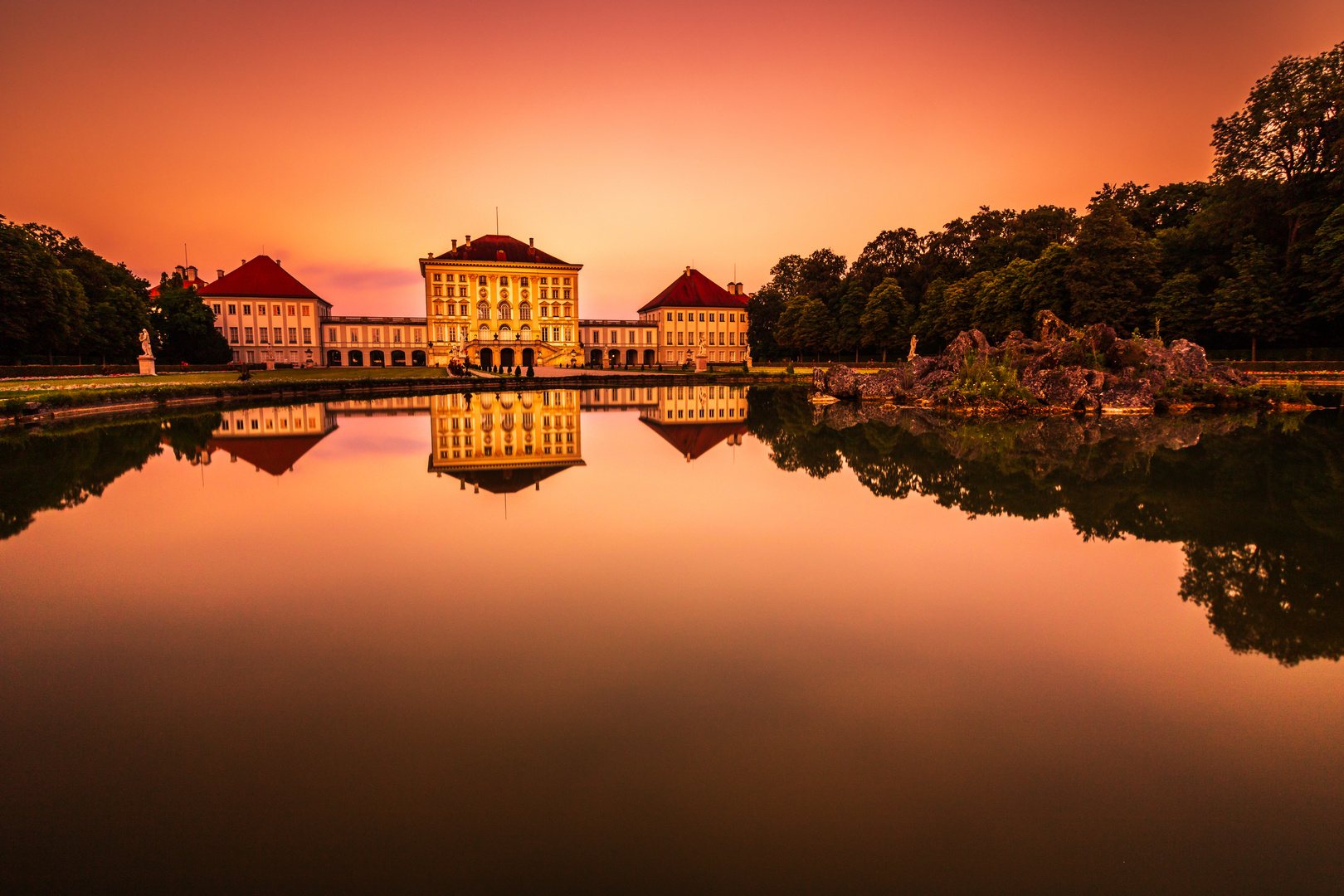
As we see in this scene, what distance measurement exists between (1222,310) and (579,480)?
133ft

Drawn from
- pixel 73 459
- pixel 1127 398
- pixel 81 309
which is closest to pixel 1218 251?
pixel 1127 398

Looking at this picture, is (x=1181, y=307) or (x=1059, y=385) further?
(x=1181, y=307)

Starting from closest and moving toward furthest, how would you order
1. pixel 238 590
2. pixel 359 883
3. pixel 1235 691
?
pixel 359 883 → pixel 1235 691 → pixel 238 590

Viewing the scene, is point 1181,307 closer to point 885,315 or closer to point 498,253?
point 885,315

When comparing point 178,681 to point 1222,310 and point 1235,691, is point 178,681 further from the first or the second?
point 1222,310

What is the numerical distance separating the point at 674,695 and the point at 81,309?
166 feet

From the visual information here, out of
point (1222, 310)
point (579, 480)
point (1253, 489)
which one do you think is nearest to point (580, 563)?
point (579, 480)

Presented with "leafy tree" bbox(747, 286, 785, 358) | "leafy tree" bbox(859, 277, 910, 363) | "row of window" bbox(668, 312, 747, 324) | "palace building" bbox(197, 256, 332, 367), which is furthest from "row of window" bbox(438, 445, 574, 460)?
"row of window" bbox(668, 312, 747, 324)

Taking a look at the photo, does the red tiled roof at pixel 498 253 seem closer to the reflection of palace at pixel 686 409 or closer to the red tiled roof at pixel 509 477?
the reflection of palace at pixel 686 409

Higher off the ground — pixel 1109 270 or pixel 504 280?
pixel 504 280

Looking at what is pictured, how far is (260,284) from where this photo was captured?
65.9 meters

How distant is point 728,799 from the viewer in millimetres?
2410

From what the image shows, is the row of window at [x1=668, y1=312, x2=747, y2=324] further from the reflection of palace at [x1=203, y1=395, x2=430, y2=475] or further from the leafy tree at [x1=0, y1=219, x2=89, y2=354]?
the reflection of palace at [x1=203, y1=395, x2=430, y2=475]

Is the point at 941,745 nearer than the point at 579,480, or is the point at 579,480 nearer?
the point at 941,745
